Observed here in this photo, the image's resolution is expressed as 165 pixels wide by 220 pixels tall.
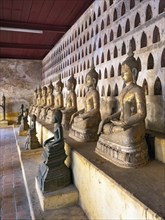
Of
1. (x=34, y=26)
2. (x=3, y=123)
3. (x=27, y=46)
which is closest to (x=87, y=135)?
(x=34, y=26)

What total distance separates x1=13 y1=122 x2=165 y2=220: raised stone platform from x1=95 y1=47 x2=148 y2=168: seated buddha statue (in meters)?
0.10

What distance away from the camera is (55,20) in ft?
20.1

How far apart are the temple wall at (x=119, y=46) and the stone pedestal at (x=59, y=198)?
1.32 meters

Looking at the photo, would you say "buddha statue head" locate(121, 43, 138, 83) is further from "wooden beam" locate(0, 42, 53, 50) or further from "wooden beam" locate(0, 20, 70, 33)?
"wooden beam" locate(0, 42, 53, 50)

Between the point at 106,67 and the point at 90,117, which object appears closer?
the point at 90,117

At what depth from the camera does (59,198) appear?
8.55 ft

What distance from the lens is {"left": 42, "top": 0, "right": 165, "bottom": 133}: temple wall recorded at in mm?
2883

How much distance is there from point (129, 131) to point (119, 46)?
2057 millimetres

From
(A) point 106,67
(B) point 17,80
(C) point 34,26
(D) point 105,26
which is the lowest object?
(A) point 106,67

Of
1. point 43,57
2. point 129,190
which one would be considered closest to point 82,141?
point 129,190

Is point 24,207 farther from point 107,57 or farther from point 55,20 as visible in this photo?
point 55,20

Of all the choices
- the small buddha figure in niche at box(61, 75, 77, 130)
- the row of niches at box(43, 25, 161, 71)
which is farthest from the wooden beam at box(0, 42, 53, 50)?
the small buddha figure in niche at box(61, 75, 77, 130)

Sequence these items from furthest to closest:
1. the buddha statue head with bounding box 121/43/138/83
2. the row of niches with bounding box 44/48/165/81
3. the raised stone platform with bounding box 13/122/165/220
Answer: the row of niches with bounding box 44/48/165/81, the buddha statue head with bounding box 121/43/138/83, the raised stone platform with bounding box 13/122/165/220

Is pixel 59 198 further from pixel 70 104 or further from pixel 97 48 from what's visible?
pixel 97 48
